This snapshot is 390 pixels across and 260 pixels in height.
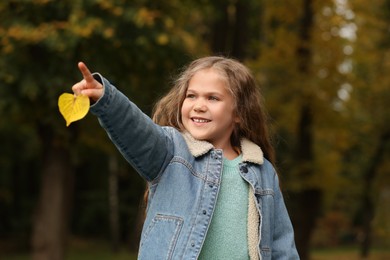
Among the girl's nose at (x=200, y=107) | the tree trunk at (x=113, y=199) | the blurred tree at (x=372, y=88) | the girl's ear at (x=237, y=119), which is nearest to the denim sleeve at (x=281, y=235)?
the girl's ear at (x=237, y=119)

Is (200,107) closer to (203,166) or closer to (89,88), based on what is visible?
(203,166)

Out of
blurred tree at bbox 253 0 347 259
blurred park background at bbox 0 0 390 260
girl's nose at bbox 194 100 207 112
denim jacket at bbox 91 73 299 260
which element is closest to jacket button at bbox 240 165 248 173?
denim jacket at bbox 91 73 299 260

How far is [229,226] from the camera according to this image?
2.77m

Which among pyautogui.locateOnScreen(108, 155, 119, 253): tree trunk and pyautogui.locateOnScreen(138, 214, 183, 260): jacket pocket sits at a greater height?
pyautogui.locateOnScreen(138, 214, 183, 260): jacket pocket

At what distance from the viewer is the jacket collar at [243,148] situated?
9.27 feet

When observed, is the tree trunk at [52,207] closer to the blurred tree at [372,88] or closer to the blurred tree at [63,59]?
the blurred tree at [63,59]

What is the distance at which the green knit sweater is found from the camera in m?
2.73

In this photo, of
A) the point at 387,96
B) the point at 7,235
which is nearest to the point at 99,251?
the point at 7,235

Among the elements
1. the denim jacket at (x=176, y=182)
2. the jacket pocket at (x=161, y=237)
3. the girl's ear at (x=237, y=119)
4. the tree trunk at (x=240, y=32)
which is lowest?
the jacket pocket at (x=161, y=237)

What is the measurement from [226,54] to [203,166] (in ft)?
23.8

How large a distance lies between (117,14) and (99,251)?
69.9 feet

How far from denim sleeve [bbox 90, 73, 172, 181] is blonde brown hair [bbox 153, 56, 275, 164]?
29cm

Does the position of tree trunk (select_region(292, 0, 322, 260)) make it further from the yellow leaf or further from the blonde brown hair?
the yellow leaf

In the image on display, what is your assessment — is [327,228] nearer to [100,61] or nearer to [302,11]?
[302,11]
